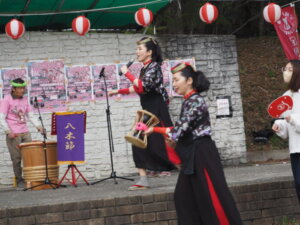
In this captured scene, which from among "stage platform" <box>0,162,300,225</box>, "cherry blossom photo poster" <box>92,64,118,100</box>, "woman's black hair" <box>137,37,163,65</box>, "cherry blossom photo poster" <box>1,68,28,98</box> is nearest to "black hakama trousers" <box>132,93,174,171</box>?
"stage platform" <box>0,162,300,225</box>

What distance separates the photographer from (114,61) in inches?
438

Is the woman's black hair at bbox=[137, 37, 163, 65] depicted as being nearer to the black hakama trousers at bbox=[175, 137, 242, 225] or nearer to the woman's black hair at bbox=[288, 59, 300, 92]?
the woman's black hair at bbox=[288, 59, 300, 92]

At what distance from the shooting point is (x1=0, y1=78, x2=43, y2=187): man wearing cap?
31.4 ft

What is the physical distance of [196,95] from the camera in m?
5.32

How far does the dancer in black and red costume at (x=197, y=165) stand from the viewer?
5.17 meters

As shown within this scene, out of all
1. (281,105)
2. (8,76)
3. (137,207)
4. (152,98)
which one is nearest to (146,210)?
(137,207)

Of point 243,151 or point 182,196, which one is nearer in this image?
point 182,196

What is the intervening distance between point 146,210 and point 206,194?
5.27 feet

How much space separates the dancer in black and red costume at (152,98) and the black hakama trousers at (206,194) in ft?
5.69

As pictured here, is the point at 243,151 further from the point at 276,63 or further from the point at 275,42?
the point at 275,42

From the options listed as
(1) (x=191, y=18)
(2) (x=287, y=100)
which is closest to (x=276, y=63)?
(1) (x=191, y=18)

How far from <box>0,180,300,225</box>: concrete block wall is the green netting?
459cm

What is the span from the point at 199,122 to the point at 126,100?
19.4 feet

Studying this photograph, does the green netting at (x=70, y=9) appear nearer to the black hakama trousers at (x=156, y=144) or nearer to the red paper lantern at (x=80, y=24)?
the red paper lantern at (x=80, y=24)
